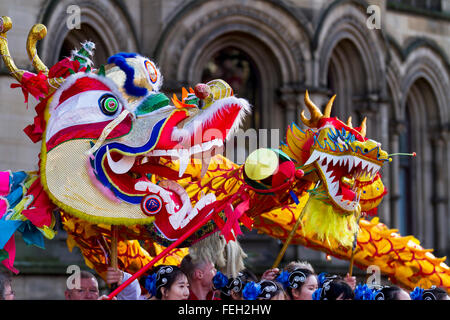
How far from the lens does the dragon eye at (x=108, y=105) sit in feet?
25.4

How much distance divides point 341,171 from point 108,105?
1999 millimetres

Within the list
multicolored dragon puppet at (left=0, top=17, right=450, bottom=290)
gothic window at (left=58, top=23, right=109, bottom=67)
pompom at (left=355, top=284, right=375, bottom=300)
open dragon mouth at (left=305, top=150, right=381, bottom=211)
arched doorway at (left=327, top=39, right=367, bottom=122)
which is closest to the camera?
pompom at (left=355, top=284, right=375, bottom=300)

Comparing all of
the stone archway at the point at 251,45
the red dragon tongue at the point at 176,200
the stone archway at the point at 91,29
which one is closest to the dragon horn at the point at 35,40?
the red dragon tongue at the point at 176,200

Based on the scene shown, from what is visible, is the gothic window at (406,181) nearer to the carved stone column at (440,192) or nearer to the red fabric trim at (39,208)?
the carved stone column at (440,192)

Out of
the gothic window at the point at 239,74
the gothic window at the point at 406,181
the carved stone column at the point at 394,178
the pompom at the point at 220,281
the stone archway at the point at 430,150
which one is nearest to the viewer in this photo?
the pompom at the point at 220,281

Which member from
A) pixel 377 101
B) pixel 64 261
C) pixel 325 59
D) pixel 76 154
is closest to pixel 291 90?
pixel 325 59

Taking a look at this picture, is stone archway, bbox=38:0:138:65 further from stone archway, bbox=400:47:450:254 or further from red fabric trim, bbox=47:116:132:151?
stone archway, bbox=400:47:450:254

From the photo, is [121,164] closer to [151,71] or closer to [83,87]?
[83,87]

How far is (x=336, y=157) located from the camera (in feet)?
27.4

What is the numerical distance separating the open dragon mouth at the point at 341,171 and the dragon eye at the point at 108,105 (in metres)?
1.69

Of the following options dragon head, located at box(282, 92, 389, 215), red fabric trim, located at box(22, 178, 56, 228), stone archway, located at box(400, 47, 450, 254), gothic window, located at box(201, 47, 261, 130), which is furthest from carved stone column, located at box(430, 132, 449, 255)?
red fabric trim, located at box(22, 178, 56, 228)

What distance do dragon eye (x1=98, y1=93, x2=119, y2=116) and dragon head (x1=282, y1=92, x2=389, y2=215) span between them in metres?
1.66

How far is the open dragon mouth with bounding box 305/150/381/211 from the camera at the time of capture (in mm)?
8328

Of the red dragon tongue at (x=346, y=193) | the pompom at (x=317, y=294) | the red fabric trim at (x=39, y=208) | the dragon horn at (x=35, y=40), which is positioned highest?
the dragon horn at (x=35, y=40)
